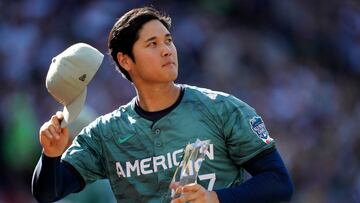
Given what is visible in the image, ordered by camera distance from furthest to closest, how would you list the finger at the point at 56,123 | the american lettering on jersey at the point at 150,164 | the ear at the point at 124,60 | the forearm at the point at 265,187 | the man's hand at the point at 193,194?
the ear at the point at 124,60, the american lettering on jersey at the point at 150,164, the finger at the point at 56,123, the forearm at the point at 265,187, the man's hand at the point at 193,194

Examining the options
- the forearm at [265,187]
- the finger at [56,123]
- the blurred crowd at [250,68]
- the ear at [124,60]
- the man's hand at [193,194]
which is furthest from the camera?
the blurred crowd at [250,68]

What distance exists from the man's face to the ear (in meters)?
0.07

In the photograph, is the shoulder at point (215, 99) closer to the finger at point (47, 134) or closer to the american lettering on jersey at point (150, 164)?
the american lettering on jersey at point (150, 164)

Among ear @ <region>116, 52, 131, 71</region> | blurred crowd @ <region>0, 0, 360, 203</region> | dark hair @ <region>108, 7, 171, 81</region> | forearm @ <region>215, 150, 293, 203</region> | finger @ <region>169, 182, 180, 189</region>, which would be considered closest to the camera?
finger @ <region>169, 182, 180, 189</region>

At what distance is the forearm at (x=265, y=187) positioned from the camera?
4715 millimetres

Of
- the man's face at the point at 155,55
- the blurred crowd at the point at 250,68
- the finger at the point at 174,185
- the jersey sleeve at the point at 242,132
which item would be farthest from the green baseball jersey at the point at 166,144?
the blurred crowd at the point at 250,68

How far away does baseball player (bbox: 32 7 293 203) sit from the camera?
15.8ft

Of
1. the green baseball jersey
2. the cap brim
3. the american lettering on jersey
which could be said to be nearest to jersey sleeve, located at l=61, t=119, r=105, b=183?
the green baseball jersey

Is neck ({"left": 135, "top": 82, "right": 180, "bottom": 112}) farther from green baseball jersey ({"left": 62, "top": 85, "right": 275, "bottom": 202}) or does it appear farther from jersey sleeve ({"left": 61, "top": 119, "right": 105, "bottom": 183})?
jersey sleeve ({"left": 61, "top": 119, "right": 105, "bottom": 183})

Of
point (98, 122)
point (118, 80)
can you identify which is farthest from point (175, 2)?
point (98, 122)

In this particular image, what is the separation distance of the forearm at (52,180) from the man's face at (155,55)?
574 millimetres

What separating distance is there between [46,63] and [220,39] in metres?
1.94

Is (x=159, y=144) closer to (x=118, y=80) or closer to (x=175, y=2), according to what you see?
(x=118, y=80)

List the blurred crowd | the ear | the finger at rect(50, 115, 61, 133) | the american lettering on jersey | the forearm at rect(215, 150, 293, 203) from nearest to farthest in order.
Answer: the forearm at rect(215, 150, 293, 203) < the finger at rect(50, 115, 61, 133) < the american lettering on jersey < the ear < the blurred crowd
